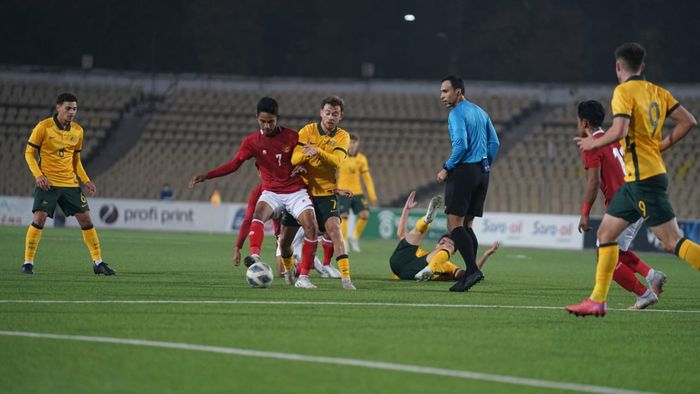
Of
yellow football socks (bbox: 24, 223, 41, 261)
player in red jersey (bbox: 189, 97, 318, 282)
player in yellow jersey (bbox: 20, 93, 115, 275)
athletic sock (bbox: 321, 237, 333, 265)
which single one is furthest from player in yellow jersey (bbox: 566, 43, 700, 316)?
yellow football socks (bbox: 24, 223, 41, 261)

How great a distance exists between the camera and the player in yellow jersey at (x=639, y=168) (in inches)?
347

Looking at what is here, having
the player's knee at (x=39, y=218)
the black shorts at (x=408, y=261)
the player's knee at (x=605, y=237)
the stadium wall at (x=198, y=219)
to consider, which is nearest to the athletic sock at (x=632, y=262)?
the player's knee at (x=605, y=237)

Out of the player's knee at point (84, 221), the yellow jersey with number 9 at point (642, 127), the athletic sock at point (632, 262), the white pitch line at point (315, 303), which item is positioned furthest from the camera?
the player's knee at point (84, 221)

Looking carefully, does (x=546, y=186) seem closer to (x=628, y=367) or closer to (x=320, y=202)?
(x=320, y=202)

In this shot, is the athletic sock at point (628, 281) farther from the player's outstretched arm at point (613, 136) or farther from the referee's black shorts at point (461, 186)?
the player's outstretched arm at point (613, 136)

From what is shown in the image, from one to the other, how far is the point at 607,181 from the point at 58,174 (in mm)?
7087

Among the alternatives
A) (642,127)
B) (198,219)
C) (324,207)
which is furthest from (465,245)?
(198,219)

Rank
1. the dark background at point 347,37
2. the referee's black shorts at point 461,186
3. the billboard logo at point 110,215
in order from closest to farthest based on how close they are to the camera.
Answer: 1. the referee's black shorts at point 461,186
2. the billboard logo at point 110,215
3. the dark background at point 347,37

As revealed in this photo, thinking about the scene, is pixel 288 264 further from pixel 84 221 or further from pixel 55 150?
pixel 55 150

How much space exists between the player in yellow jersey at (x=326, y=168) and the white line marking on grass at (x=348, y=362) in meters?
5.28

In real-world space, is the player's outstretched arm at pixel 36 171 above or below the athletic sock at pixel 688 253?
above

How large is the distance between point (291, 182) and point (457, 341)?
5.20 m

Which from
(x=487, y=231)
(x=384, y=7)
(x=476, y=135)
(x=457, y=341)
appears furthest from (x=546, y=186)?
(x=457, y=341)

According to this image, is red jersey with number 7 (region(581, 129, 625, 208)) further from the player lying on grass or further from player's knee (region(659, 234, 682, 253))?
the player lying on grass
